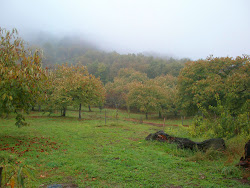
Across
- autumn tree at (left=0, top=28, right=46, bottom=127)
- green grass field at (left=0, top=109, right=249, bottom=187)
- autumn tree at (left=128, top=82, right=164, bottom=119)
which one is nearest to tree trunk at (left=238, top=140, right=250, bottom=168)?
green grass field at (left=0, top=109, right=249, bottom=187)

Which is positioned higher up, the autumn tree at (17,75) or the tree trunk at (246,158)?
the autumn tree at (17,75)

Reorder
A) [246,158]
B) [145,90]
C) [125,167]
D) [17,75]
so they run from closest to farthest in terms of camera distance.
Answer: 1. [246,158]
2. [125,167]
3. [17,75]
4. [145,90]

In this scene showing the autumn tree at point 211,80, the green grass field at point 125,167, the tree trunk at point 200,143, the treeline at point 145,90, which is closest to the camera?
the green grass field at point 125,167

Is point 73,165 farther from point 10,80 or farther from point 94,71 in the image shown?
point 94,71

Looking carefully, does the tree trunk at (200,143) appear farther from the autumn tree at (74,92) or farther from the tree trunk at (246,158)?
the autumn tree at (74,92)

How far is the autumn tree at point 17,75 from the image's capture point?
28.1 feet

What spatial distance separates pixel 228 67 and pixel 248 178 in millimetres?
24226

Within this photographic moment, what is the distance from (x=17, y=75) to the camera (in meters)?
8.39

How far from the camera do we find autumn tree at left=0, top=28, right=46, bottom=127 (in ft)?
28.1

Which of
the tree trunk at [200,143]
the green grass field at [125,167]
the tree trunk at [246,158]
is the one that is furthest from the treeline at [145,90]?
the tree trunk at [246,158]

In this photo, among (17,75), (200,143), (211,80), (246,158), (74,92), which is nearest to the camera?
(246,158)

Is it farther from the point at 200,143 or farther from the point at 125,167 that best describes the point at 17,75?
the point at 200,143

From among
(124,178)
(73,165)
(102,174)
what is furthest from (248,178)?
(73,165)

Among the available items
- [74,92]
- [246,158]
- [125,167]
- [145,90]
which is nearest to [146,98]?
[145,90]
